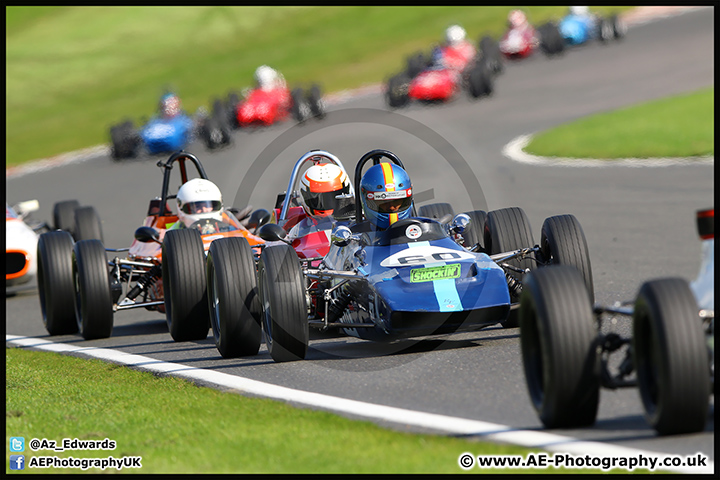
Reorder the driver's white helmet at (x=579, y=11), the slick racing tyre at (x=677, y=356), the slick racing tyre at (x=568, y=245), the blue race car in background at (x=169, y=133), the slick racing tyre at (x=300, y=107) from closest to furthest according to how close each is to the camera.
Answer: the slick racing tyre at (x=677, y=356)
the slick racing tyre at (x=568, y=245)
the blue race car in background at (x=169, y=133)
the slick racing tyre at (x=300, y=107)
the driver's white helmet at (x=579, y=11)

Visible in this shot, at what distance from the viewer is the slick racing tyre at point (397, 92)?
96.4ft

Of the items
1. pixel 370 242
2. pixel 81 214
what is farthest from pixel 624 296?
pixel 81 214

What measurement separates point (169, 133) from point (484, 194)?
10.9 meters

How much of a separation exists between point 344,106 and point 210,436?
2641 centimetres

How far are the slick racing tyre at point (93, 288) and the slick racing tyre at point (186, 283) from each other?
933mm

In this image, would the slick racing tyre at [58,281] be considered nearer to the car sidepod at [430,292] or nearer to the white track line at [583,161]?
the car sidepod at [430,292]

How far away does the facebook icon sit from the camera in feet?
18.2

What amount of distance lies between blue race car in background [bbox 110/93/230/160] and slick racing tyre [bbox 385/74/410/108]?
4.68 metres

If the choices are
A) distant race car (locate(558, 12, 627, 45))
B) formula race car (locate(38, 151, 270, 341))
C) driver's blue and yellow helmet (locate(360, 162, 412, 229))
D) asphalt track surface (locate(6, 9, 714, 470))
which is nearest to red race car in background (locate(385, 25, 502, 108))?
asphalt track surface (locate(6, 9, 714, 470))

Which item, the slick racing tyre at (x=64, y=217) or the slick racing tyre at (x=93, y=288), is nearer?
the slick racing tyre at (x=93, y=288)

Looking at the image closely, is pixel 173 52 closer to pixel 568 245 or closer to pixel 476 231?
pixel 476 231

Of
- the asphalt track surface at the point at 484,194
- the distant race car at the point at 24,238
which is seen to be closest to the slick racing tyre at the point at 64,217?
the distant race car at the point at 24,238

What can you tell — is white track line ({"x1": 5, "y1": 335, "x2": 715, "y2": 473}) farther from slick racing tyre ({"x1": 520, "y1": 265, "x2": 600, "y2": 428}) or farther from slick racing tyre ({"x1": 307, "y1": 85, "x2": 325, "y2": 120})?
slick racing tyre ({"x1": 307, "y1": 85, "x2": 325, "y2": 120})

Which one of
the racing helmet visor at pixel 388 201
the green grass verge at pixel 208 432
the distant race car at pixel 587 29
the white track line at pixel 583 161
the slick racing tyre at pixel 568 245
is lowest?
the green grass verge at pixel 208 432
